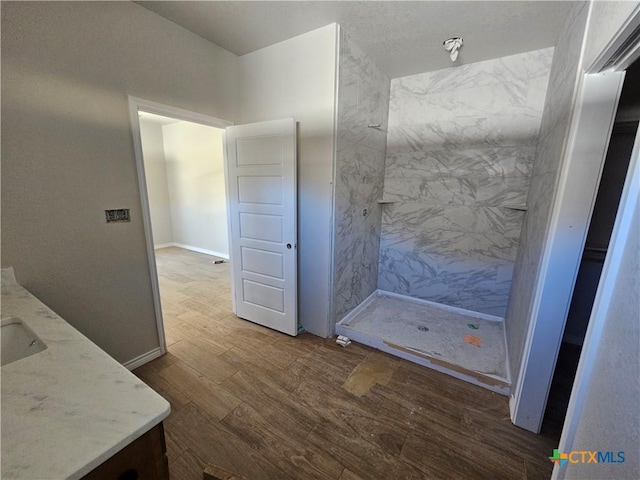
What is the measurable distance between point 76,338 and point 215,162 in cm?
489

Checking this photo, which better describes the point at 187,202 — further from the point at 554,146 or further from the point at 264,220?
the point at 554,146

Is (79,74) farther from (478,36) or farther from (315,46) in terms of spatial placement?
(478,36)

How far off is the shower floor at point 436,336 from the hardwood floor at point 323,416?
0.10 meters

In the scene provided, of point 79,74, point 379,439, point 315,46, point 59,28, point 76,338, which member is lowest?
point 379,439

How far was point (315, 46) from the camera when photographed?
211cm

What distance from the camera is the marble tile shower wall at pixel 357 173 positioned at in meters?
2.26

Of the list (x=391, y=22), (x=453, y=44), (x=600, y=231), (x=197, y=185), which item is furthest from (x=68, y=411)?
(x=197, y=185)

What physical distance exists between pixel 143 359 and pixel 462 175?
11.5 ft

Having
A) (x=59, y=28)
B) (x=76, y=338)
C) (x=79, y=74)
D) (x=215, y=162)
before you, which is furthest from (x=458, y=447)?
→ (x=215, y=162)

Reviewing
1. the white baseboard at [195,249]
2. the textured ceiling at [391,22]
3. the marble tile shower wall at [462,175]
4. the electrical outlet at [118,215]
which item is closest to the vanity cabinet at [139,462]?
the electrical outlet at [118,215]

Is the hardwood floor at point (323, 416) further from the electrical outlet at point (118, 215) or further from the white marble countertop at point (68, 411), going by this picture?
the electrical outlet at point (118, 215)

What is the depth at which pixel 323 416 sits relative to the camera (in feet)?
5.60

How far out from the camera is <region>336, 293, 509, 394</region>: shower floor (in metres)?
2.06

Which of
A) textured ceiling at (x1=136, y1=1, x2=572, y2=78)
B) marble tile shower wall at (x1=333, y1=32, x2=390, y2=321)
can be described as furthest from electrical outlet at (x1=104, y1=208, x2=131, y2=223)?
marble tile shower wall at (x1=333, y1=32, x2=390, y2=321)
